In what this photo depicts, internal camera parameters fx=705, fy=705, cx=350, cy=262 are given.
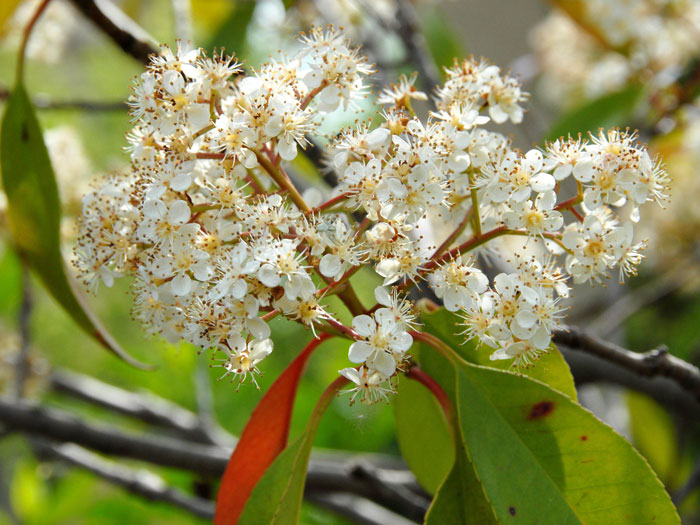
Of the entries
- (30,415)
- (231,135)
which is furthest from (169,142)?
(30,415)

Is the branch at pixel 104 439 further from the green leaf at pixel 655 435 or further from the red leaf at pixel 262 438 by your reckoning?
the green leaf at pixel 655 435

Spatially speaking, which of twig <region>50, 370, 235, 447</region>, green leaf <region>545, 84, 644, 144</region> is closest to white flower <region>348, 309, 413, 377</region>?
green leaf <region>545, 84, 644, 144</region>

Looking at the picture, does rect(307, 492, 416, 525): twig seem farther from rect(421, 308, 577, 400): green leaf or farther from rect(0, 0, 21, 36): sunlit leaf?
rect(0, 0, 21, 36): sunlit leaf

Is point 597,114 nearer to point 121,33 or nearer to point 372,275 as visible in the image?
point 372,275

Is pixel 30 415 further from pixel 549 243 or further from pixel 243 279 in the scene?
pixel 549 243

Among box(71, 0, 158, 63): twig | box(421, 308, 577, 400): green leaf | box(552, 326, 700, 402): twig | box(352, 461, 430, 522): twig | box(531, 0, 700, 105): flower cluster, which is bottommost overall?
box(352, 461, 430, 522): twig

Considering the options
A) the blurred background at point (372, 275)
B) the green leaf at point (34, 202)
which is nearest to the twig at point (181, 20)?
the blurred background at point (372, 275)
